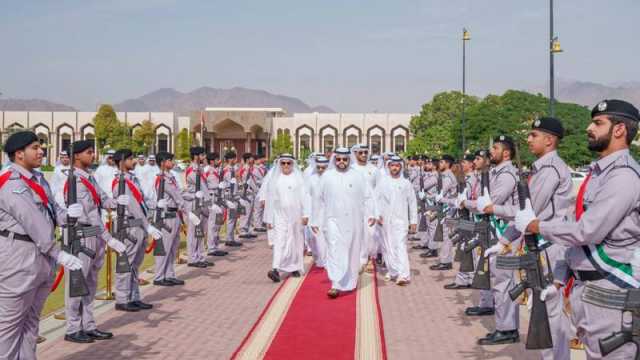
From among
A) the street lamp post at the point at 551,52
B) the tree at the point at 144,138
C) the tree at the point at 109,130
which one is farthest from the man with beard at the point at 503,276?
the tree at the point at 144,138

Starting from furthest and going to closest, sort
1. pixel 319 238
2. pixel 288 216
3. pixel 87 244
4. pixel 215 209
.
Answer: pixel 215 209 → pixel 319 238 → pixel 288 216 → pixel 87 244

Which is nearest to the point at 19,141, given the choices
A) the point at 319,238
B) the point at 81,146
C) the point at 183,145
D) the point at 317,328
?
the point at 81,146

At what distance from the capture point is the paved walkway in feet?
24.9

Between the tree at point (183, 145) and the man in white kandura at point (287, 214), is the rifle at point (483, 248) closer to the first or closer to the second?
the man in white kandura at point (287, 214)

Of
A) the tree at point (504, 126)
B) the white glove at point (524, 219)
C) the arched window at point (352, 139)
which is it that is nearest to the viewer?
the white glove at point (524, 219)

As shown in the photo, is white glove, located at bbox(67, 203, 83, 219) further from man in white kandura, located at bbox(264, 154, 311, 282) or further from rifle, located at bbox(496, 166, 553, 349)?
man in white kandura, located at bbox(264, 154, 311, 282)

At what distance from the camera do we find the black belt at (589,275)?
14.8 ft

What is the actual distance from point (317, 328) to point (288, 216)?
196 inches

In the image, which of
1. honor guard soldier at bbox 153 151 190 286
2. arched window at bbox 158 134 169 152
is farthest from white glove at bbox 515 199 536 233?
arched window at bbox 158 134 169 152

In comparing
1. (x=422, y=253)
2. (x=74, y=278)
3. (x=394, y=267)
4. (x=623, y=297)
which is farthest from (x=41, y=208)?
(x=422, y=253)

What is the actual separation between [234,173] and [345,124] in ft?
245

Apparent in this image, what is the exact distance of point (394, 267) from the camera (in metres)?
12.6

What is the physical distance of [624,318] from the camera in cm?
435

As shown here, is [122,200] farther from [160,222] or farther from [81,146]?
[160,222]
